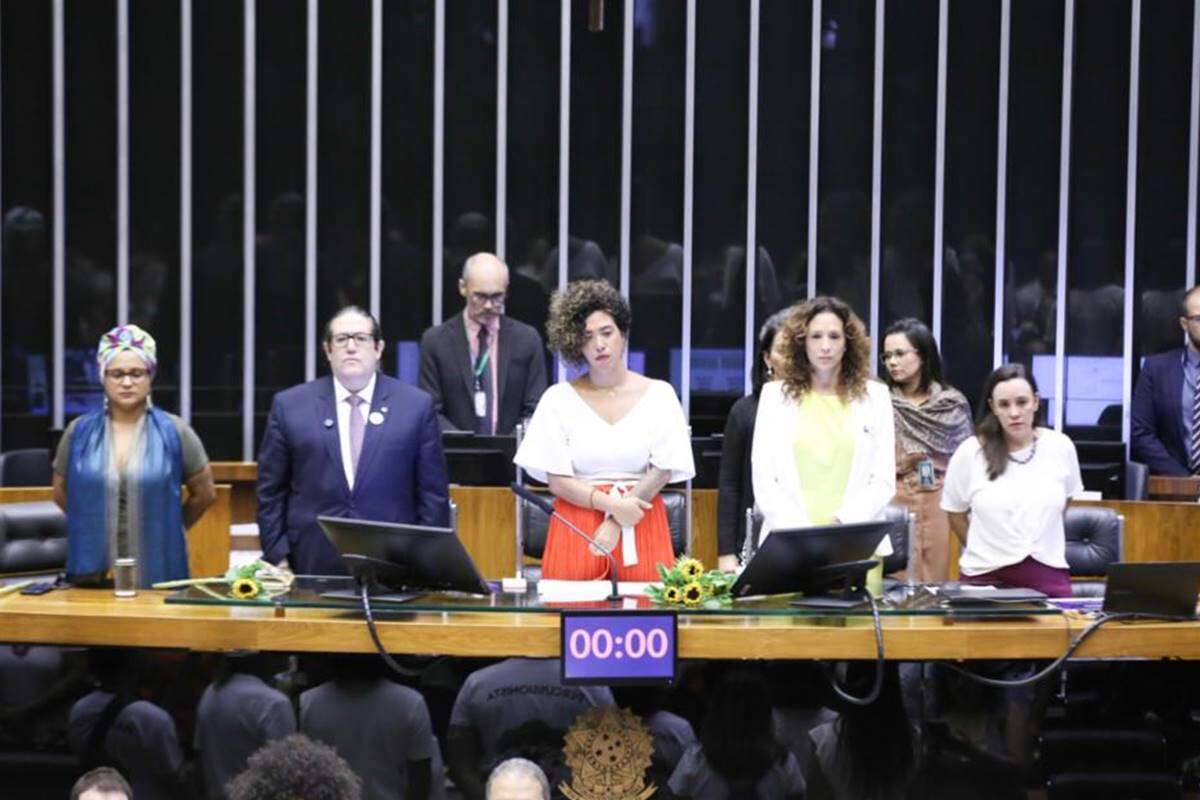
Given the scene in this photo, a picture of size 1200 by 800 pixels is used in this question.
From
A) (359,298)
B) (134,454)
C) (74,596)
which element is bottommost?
(74,596)

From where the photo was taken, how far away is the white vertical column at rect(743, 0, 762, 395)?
8.59 meters

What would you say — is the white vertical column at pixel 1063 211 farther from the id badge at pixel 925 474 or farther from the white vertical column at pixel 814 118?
the id badge at pixel 925 474

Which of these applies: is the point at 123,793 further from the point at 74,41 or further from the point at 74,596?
the point at 74,41

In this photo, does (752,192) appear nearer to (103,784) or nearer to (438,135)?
(438,135)

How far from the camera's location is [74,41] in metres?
8.54

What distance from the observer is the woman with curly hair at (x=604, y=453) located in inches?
183

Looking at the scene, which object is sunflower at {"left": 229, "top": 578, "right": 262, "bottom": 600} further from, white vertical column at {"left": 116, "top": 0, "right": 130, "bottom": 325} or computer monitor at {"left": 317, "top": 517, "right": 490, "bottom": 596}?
white vertical column at {"left": 116, "top": 0, "right": 130, "bottom": 325}

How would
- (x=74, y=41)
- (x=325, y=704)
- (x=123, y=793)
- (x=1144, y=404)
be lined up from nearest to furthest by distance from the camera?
1. (x=123, y=793)
2. (x=325, y=704)
3. (x=1144, y=404)
4. (x=74, y=41)

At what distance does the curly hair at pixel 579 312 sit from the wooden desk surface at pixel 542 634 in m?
1.08

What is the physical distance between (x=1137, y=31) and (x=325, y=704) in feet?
19.8

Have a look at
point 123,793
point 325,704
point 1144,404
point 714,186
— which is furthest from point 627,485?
point 714,186

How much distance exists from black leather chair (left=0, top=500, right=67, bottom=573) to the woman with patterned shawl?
2.63m

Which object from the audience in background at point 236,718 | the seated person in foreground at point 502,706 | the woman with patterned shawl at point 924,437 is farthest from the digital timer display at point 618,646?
the woman with patterned shawl at point 924,437

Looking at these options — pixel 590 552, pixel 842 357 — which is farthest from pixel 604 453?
pixel 842 357
